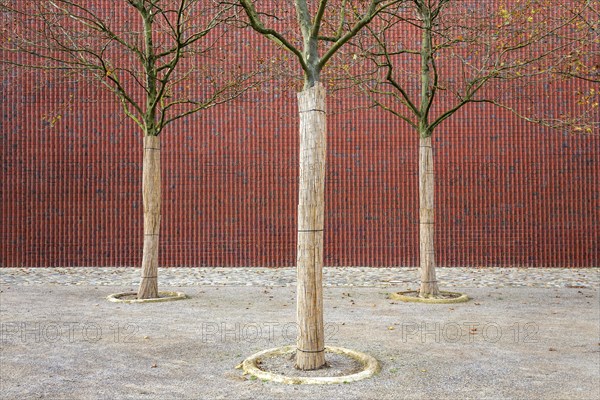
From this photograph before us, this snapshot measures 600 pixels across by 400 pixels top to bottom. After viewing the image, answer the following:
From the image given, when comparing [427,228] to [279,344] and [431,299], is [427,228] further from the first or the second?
[279,344]

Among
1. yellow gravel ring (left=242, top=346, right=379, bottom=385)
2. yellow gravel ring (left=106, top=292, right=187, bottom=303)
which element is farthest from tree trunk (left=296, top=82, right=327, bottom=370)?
yellow gravel ring (left=106, top=292, right=187, bottom=303)

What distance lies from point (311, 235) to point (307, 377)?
1.30 m

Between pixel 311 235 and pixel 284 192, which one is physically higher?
pixel 284 192

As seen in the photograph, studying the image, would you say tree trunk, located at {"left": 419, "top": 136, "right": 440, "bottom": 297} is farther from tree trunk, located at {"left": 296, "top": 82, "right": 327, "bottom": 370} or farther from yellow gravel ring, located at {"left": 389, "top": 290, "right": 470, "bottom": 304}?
tree trunk, located at {"left": 296, "top": 82, "right": 327, "bottom": 370}

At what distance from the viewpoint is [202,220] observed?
54.4 ft

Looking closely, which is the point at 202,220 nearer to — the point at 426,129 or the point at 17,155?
the point at 17,155

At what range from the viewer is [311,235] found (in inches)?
231

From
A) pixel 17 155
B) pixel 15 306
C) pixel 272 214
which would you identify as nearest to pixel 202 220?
pixel 272 214

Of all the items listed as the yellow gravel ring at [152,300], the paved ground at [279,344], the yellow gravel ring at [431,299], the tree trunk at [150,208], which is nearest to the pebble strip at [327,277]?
the yellow gravel ring at [431,299]

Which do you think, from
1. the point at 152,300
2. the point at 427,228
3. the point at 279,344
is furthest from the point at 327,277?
the point at 279,344

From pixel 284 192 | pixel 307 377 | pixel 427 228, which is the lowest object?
pixel 307 377

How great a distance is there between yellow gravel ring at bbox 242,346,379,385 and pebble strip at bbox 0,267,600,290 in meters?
6.26

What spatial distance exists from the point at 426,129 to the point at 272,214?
6.71m

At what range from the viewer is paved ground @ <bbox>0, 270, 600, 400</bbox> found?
17.3ft
